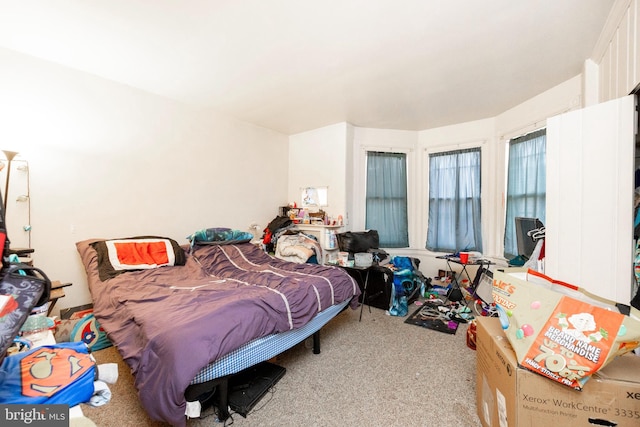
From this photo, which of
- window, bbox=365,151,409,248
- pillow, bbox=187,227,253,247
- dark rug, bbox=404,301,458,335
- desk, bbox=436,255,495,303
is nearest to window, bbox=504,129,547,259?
desk, bbox=436,255,495,303

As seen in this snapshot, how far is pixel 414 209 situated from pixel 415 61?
8.41 ft

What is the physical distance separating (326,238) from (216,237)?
1508 mm

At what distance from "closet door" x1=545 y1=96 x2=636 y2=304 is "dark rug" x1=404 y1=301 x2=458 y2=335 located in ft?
4.39

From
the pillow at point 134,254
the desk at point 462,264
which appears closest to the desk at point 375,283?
the desk at point 462,264

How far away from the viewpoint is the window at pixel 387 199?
4.39 meters

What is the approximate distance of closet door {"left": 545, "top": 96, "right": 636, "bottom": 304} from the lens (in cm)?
143

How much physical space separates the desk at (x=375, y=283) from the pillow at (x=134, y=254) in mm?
1933

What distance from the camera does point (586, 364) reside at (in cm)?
98

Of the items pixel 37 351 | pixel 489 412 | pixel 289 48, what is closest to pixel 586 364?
pixel 489 412

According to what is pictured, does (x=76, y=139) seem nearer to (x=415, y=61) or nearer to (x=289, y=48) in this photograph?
(x=289, y=48)

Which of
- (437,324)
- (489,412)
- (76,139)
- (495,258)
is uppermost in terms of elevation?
(76,139)

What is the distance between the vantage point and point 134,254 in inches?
101

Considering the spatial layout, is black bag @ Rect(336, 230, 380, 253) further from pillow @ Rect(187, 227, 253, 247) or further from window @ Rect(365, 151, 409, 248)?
pillow @ Rect(187, 227, 253, 247)

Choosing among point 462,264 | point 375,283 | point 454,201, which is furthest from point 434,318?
point 454,201
